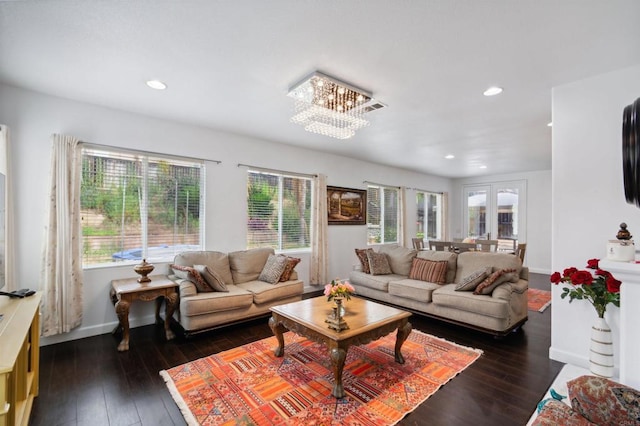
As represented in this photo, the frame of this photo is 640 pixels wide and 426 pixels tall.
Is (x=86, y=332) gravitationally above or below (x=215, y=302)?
below

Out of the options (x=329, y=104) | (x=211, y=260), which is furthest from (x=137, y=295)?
(x=329, y=104)

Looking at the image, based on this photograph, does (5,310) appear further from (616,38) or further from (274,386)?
(616,38)

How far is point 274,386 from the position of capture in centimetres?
240

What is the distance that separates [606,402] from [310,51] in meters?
2.67

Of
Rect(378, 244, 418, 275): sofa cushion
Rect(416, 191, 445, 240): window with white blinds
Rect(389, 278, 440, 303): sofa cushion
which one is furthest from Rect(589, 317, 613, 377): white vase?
Rect(416, 191, 445, 240): window with white blinds

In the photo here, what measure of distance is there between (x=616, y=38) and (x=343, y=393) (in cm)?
330

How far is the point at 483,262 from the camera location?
4.04 m

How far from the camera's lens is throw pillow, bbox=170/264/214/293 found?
343cm

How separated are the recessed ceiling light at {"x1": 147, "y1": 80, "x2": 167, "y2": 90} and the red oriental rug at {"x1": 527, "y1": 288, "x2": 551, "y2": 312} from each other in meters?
5.70

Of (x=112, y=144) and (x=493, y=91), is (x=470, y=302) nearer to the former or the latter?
(x=493, y=91)

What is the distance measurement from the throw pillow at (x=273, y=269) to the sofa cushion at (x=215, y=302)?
51 cm

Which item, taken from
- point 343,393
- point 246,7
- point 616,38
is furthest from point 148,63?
point 616,38

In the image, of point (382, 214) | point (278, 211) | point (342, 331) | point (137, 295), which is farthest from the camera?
point (382, 214)

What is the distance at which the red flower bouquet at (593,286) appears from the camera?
244cm
